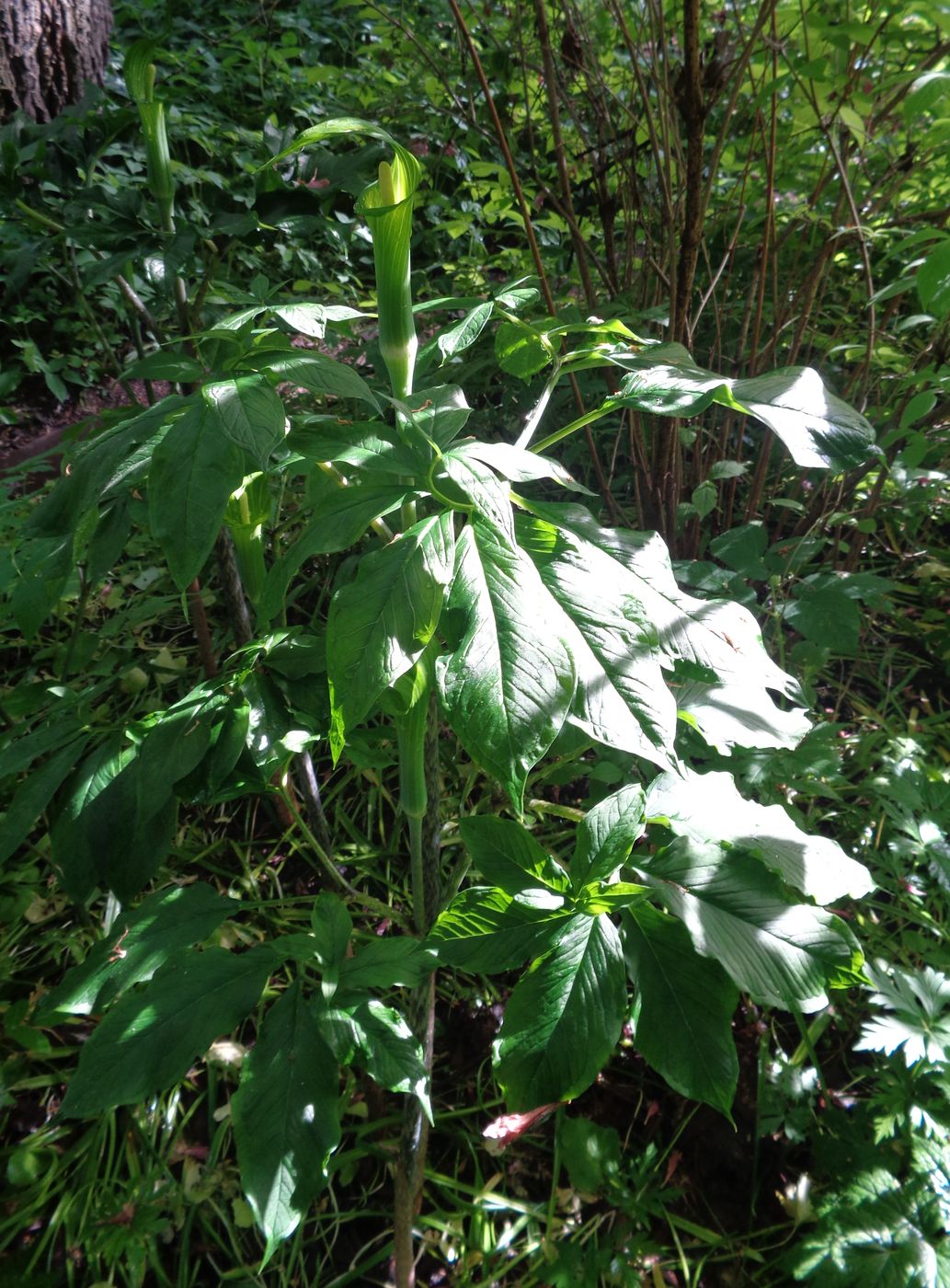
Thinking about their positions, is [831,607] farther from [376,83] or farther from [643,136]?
[376,83]

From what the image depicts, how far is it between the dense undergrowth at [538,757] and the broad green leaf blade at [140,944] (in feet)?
0.05

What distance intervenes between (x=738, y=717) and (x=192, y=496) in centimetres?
58

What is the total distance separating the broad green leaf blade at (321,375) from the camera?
60 cm

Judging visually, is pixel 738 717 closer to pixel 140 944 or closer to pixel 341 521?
pixel 341 521

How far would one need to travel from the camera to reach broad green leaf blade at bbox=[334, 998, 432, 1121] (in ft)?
2.23

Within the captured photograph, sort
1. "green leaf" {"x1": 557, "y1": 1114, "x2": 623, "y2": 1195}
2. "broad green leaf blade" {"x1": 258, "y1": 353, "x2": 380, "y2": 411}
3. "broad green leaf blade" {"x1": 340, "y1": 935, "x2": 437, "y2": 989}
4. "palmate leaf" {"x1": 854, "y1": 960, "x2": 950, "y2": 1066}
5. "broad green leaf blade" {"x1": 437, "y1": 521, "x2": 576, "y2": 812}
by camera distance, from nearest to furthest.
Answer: "broad green leaf blade" {"x1": 437, "y1": 521, "x2": 576, "y2": 812}
"broad green leaf blade" {"x1": 258, "y1": 353, "x2": 380, "y2": 411}
"broad green leaf blade" {"x1": 340, "y1": 935, "x2": 437, "y2": 989}
"palmate leaf" {"x1": 854, "y1": 960, "x2": 950, "y2": 1066}
"green leaf" {"x1": 557, "y1": 1114, "x2": 623, "y2": 1195}

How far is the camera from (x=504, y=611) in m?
0.52

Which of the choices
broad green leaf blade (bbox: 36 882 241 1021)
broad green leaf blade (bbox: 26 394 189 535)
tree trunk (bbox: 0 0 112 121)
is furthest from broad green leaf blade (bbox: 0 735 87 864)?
tree trunk (bbox: 0 0 112 121)

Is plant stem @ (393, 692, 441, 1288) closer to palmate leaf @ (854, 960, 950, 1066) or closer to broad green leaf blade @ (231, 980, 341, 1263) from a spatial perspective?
broad green leaf blade @ (231, 980, 341, 1263)

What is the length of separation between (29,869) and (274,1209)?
38.9 inches

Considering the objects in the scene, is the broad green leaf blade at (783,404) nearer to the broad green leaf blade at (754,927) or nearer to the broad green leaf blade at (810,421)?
the broad green leaf blade at (810,421)

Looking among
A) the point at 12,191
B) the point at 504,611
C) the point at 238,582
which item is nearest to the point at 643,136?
→ the point at 12,191

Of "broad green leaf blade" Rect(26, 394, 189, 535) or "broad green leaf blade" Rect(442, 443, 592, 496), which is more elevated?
"broad green leaf blade" Rect(442, 443, 592, 496)

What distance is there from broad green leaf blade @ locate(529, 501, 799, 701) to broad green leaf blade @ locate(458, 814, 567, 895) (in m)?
0.21
